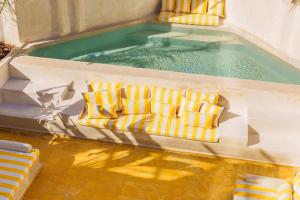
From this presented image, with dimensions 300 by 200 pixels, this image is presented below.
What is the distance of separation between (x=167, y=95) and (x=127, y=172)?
2.01m

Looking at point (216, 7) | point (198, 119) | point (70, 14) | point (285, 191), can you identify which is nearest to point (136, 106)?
point (198, 119)

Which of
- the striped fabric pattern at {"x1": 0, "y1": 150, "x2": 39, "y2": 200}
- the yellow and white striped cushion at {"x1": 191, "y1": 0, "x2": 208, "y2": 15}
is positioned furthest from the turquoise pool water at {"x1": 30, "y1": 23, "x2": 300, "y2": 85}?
the striped fabric pattern at {"x1": 0, "y1": 150, "x2": 39, "y2": 200}

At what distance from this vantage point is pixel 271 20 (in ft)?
37.7

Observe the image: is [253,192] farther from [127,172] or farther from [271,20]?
[271,20]

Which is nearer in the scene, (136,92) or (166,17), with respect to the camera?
(136,92)

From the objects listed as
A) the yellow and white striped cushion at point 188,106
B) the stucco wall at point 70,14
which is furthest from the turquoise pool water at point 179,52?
the yellow and white striped cushion at point 188,106

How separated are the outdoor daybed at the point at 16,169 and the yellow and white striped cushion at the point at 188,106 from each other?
3.20m

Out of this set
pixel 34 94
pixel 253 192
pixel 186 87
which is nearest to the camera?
pixel 253 192

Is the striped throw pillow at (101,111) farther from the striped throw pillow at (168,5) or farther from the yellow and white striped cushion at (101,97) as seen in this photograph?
the striped throw pillow at (168,5)

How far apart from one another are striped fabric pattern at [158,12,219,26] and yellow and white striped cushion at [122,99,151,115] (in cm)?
482

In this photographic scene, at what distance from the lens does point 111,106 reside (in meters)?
8.84

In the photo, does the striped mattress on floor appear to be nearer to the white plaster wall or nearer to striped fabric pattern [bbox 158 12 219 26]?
the white plaster wall

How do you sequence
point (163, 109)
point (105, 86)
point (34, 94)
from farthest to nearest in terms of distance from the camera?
1. point (34, 94)
2. point (105, 86)
3. point (163, 109)

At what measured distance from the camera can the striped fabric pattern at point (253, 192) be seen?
6.98 m
